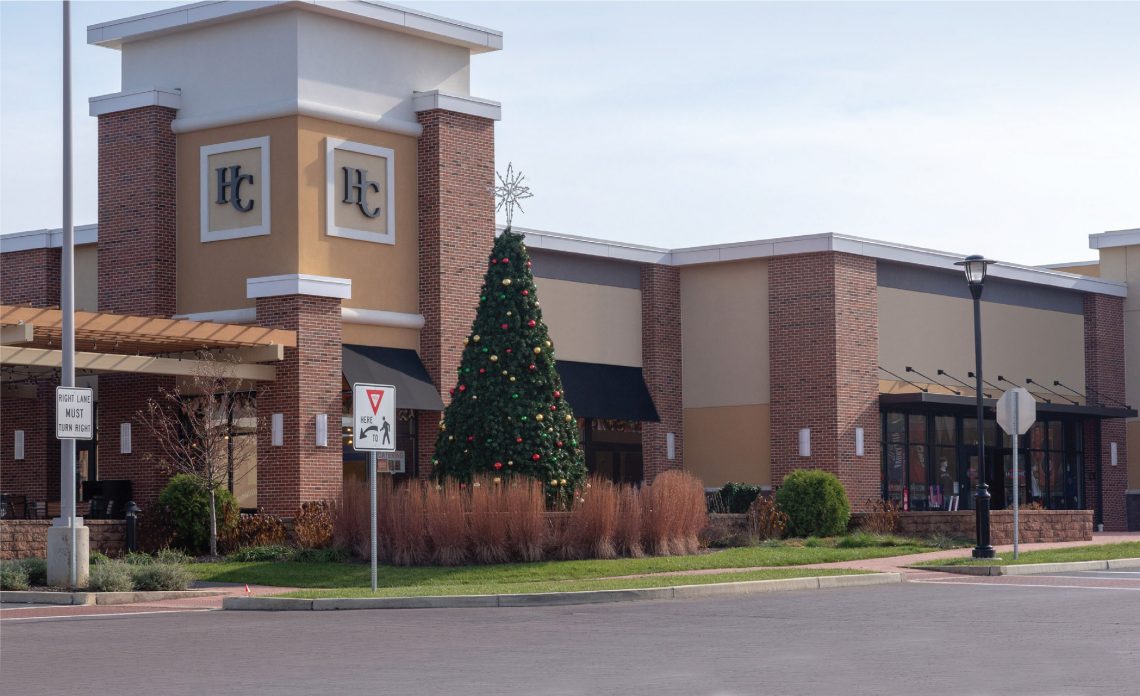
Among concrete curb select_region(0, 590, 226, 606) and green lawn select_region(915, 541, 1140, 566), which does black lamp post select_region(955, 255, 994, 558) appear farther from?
concrete curb select_region(0, 590, 226, 606)

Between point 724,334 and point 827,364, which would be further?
point 724,334

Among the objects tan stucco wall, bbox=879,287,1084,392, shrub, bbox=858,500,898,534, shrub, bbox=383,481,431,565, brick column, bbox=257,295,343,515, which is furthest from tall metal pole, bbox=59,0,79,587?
tan stucco wall, bbox=879,287,1084,392

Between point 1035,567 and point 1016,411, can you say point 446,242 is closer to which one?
point 1016,411

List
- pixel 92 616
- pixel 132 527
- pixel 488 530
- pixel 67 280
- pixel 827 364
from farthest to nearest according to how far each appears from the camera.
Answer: pixel 827 364 < pixel 132 527 < pixel 488 530 < pixel 67 280 < pixel 92 616

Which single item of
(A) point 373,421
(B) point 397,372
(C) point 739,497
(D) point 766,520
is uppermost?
(B) point 397,372

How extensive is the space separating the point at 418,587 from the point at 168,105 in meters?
15.1

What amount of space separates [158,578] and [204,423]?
6636 millimetres

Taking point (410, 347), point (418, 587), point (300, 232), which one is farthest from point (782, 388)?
point (418, 587)

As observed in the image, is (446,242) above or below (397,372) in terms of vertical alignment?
above

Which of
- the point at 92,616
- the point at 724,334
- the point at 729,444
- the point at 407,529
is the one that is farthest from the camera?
the point at 724,334

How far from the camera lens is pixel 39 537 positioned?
1090 inches

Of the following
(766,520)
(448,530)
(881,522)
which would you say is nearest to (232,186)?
(448,530)

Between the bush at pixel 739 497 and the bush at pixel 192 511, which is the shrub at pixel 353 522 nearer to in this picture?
the bush at pixel 192 511

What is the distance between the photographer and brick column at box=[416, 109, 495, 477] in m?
33.7
